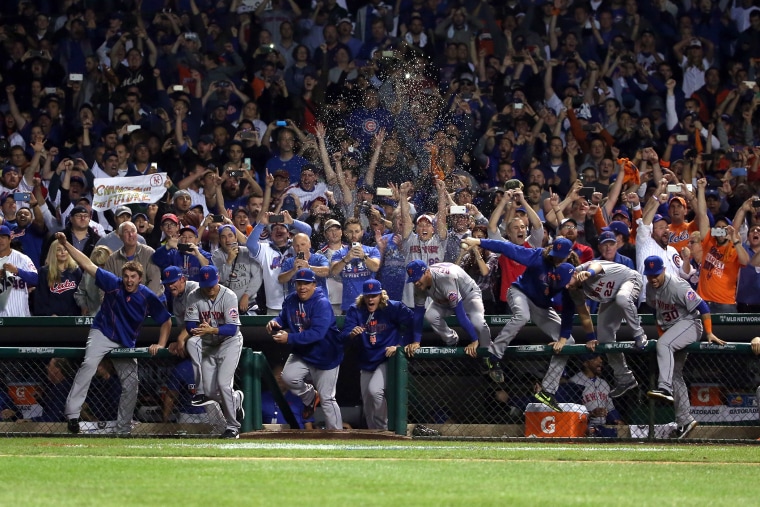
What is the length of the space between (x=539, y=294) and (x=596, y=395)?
4.19 feet

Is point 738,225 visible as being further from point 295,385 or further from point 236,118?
point 236,118

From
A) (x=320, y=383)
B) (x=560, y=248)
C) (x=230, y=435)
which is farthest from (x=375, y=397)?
(x=560, y=248)

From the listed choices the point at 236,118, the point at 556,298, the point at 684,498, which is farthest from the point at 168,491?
the point at 236,118

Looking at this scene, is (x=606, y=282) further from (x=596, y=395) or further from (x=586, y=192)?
(x=586, y=192)

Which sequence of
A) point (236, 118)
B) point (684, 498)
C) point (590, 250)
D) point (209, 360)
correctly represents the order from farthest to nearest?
point (236, 118), point (590, 250), point (209, 360), point (684, 498)

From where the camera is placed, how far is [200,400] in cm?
1344

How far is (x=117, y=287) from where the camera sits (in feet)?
45.2

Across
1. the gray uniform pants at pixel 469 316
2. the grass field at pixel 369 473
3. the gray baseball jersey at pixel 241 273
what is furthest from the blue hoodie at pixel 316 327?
the grass field at pixel 369 473

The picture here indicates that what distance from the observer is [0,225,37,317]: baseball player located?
579 inches

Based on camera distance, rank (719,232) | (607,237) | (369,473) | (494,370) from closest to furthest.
Answer: (369,473), (494,370), (607,237), (719,232)

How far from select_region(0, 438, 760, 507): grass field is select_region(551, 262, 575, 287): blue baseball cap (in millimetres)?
1696

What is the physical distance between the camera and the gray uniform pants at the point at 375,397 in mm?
13883

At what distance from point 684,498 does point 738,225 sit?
24.9 ft

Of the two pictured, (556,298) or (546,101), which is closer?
(556,298)
